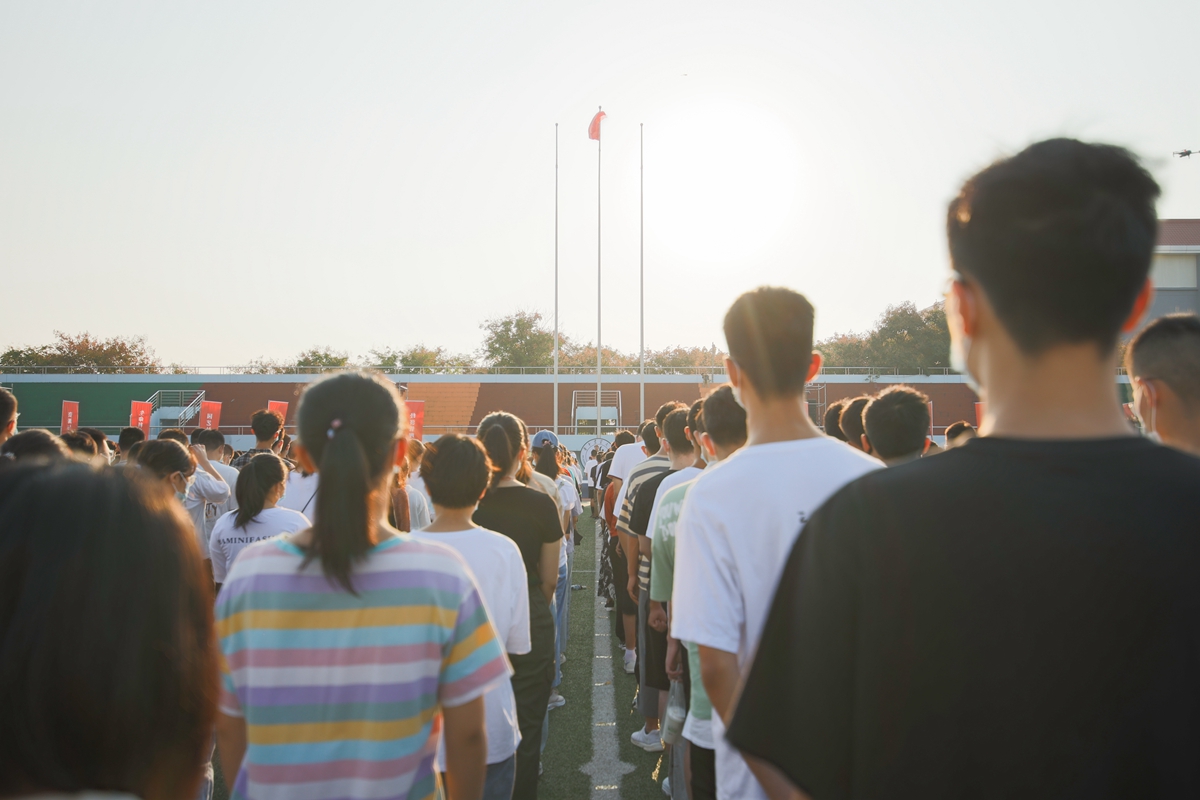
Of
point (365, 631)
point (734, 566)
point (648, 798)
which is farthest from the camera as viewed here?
point (648, 798)

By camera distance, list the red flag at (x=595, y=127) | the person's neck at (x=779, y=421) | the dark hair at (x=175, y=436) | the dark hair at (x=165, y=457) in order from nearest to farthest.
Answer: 1. the person's neck at (x=779, y=421)
2. the dark hair at (x=165, y=457)
3. the dark hair at (x=175, y=436)
4. the red flag at (x=595, y=127)

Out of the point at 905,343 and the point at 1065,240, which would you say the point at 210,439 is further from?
the point at 905,343

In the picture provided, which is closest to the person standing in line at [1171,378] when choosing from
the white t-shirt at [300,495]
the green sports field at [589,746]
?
the green sports field at [589,746]

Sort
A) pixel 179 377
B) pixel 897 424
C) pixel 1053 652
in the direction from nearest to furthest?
pixel 1053 652 < pixel 897 424 < pixel 179 377

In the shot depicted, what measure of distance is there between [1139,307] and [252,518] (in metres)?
4.62

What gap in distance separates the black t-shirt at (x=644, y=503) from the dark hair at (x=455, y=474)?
1831 millimetres

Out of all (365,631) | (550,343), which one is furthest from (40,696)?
(550,343)

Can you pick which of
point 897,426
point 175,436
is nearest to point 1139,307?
point 897,426

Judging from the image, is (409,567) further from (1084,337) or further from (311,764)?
(1084,337)

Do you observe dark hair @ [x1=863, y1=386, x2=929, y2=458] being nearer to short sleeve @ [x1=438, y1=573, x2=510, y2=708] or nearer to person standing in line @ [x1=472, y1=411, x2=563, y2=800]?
person standing in line @ [x1=472, y1=411, x2=563, y2=800]

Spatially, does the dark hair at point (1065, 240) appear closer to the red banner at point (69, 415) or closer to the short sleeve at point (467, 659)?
the short sleeve at point (467, 659)

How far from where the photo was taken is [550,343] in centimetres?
6556

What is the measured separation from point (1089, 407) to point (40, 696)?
5.02 feet

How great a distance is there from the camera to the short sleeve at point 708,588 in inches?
85.0
